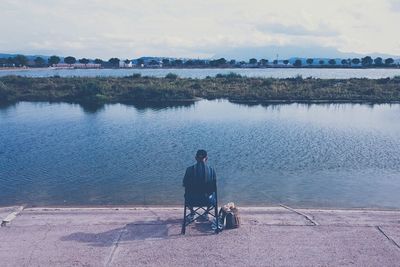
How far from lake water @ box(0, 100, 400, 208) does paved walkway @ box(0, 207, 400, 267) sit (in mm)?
3885

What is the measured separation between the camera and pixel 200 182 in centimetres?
1018

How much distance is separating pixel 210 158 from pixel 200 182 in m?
11.4

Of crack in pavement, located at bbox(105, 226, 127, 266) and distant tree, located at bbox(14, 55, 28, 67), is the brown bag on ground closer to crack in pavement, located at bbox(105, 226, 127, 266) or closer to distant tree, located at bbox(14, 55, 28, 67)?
crack in pavement, located at bbox(105, 226, 127, 266)

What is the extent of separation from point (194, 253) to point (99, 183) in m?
9.79

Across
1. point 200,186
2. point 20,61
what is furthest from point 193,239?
point 20,61

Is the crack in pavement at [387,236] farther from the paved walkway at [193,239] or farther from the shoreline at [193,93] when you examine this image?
the shoreline at [193,93]

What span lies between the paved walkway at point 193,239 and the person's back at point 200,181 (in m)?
0.91

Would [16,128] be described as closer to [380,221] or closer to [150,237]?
[150,237]

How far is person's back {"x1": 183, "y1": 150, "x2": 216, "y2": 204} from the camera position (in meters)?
10.2

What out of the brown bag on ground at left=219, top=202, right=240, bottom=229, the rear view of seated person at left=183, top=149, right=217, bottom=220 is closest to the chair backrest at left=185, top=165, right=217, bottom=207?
the rear view of seated person at left=183, top=149, right=217, bottom=220

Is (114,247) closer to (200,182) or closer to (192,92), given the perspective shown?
(200,182)

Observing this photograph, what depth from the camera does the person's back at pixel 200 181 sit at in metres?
10.2

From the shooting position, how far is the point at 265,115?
4000 centimetres

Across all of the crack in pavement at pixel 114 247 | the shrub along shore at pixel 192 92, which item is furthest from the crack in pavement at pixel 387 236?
the shrub along shore at pixel 192 92
